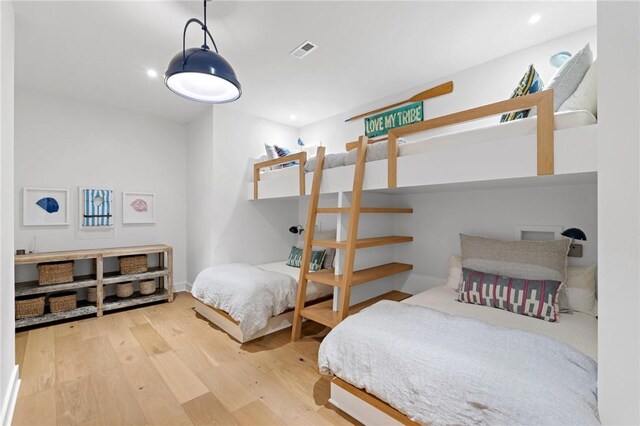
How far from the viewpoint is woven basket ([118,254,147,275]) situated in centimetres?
323

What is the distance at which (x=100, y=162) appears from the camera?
3.38 meters

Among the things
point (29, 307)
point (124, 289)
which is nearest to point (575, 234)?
point (124, 289)

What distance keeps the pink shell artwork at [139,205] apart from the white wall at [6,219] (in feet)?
6.28

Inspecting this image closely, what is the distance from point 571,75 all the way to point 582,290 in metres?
1.39

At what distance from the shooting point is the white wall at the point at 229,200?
3.39 m

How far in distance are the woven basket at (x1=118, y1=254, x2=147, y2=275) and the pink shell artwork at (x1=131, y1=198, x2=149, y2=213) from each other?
65cm

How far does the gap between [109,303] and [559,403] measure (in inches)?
155

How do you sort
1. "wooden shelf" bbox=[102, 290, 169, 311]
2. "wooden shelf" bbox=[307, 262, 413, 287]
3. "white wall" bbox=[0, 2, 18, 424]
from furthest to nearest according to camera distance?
"wooden shelf" bbox=[102, 290, 169, 311]
"wooden shelf" bbox=[307, 262, 413, 287]
"white wall" bbox=[0, 2, 18, 424]

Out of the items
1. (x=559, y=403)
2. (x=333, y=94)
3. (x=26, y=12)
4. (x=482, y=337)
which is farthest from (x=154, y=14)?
(x=559, y=403)

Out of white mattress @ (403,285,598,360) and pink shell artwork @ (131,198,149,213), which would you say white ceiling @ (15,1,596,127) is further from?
white mattress @ (403,285,598,360)

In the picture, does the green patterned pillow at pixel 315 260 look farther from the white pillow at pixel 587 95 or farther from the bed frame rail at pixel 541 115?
the white pillow at pixel 587 95

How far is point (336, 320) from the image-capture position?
2068mm

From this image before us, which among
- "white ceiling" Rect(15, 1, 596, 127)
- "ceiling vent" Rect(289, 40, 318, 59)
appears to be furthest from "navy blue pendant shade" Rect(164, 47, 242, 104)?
"ceiling vent" Rect(289, 40, 318, 59)

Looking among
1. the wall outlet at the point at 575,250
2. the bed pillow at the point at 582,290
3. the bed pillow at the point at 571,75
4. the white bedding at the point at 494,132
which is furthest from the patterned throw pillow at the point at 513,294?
the bed pillow at the point at 571,75
